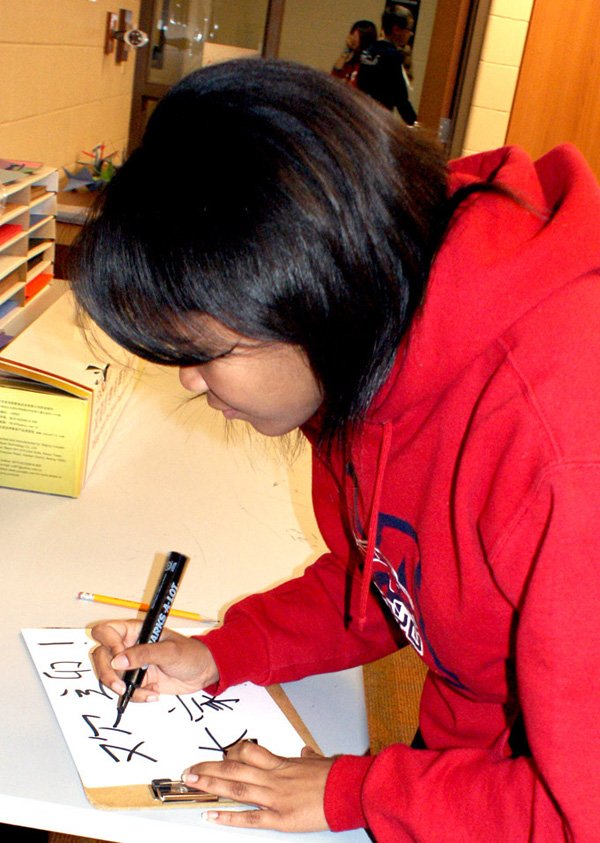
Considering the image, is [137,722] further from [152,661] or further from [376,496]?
[376,496]

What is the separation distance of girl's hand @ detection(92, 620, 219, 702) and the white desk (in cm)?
6

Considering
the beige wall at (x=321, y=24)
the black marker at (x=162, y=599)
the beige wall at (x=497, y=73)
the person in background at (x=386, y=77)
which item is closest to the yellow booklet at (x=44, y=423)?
the black marker at (x=162, y=599)

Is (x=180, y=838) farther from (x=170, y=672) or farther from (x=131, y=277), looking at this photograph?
(x=131, y=277)

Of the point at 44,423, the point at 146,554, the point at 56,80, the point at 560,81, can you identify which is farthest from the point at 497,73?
the point at 146,554

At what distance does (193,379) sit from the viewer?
0.68m

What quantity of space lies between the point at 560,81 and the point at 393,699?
1.89m

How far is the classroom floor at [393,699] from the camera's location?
6.12 ft

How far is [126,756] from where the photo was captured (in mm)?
728

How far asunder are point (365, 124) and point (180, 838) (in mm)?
529

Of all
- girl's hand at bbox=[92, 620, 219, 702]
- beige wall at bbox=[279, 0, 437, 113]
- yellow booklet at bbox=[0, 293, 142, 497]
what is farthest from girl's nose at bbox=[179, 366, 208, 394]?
beige wall at bbox=[279, 0, 437, 113]

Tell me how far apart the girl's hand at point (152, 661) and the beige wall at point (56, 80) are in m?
1.24

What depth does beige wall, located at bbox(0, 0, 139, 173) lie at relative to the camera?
177 cm

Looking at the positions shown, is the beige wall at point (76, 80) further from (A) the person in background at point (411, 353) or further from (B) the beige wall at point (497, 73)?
(A) the person in background at point (411, 353)

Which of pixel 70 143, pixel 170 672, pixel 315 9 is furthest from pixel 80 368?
pixel 315 9
